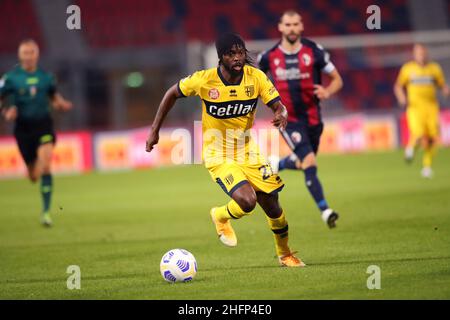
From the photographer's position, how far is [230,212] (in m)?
9.33

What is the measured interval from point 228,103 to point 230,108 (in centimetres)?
6

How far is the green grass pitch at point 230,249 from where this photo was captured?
820 cm

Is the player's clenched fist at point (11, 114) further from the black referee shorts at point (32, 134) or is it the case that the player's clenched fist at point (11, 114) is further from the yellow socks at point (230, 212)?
the yellow socks at point (230, 212)

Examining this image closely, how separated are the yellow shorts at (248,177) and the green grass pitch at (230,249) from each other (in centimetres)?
83

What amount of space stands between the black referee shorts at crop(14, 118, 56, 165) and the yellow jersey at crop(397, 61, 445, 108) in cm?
869

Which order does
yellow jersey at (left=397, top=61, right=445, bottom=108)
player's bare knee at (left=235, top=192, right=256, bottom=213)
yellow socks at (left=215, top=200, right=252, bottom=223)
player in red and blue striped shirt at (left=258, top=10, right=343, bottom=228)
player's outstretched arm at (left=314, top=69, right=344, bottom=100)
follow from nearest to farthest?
1. player's bare knee at (left=235, top=192, right=256, bottom=213)
2. yellow socks at (left=215, top=200, right=252, bottom=223)
3. player's outstretched arm at (left=314, top=69, right=344, bottom=100)
4. player in red and blue striped shirt at (left=258, top=10, right=343, bottom=228)
5. yellow jersey at (left=397, top=61, right=445, bottom=108)

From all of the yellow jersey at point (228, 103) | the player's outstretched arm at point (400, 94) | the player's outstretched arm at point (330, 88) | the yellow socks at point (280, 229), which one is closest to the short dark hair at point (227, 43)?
the yellow jersey at point (228, 103)

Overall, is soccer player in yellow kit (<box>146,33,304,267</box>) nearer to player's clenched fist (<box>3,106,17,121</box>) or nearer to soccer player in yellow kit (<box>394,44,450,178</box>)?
player's clenched fist (<box>3,106,17,121</box>)

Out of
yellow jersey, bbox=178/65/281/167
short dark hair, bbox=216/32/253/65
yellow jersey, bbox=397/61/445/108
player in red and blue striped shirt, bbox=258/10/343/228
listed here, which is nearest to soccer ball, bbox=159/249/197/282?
yellow jersey, bbox=178/65/281/167

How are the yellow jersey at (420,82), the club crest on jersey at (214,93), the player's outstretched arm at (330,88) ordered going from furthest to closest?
the yellow jersey at (420,82) → the player's outstretched arm at (330,88) → the club crest on jersey at (214,93)

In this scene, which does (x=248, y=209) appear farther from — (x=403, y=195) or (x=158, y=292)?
(x=403, y=195)

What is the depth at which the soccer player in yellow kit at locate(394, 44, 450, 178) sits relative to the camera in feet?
65.8

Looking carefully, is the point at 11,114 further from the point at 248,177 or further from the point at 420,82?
the point at 420,82
